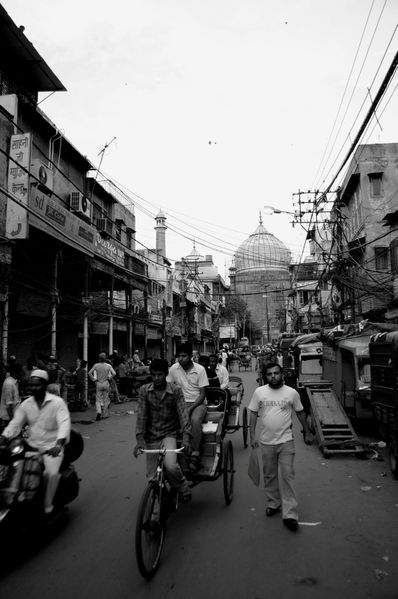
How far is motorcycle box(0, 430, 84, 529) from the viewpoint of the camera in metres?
4.02

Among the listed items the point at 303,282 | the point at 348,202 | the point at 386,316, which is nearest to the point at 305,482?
the point at 386,316

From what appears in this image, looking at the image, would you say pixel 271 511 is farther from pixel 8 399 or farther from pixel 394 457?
pixel 8 399

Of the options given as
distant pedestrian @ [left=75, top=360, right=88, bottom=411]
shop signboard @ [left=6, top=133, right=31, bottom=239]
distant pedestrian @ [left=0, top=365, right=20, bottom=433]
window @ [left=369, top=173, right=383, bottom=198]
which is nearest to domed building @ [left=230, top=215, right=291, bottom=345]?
window @ [left=369, top=173, right=383, bottom=198]

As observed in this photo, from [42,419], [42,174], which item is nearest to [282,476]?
[42,419]

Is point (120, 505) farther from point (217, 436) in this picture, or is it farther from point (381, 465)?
point (381, 465)

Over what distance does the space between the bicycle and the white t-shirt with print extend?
1.24 metres

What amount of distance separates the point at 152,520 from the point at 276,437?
5.93 feet

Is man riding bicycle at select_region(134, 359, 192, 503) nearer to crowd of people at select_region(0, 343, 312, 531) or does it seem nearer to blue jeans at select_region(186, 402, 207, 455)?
crowd of people at select_region(0, 343, 312, 531)

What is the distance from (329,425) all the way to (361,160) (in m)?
23.4

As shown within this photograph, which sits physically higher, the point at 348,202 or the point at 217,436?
the point at 348,202

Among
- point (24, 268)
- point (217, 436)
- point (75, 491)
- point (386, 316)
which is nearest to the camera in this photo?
point (75, 491)

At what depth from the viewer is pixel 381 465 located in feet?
25.3

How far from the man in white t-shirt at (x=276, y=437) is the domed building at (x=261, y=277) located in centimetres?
8964

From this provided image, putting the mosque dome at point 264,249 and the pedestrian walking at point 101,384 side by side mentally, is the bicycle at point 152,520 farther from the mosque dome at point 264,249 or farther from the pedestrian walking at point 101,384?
the mosque dome at point 264,249
